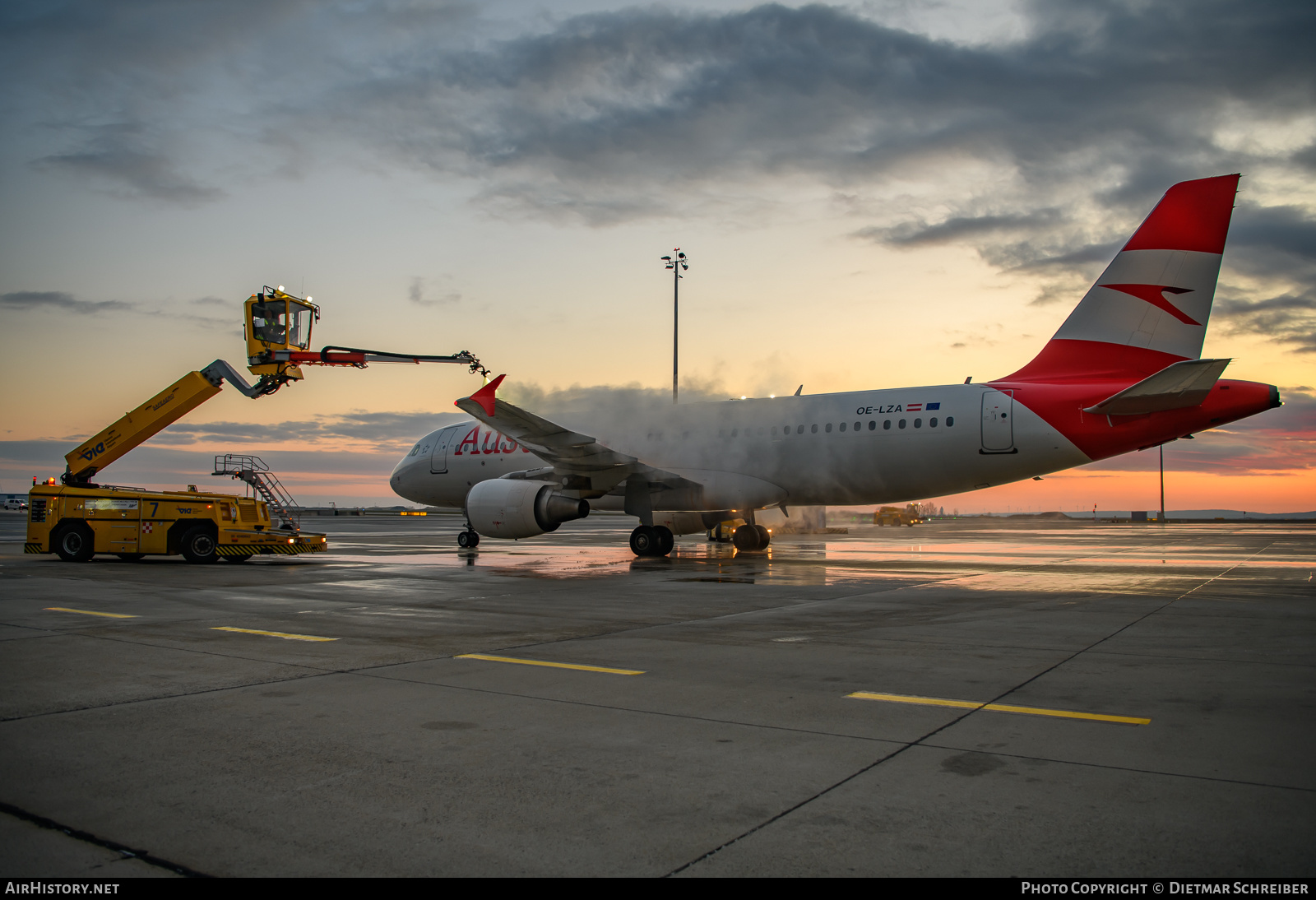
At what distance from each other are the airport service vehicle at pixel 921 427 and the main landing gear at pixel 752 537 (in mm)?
38

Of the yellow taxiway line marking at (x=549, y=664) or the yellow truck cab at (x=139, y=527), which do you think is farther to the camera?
the yellow truck cab at (x=139, y=527)

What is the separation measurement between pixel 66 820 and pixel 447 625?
568cm

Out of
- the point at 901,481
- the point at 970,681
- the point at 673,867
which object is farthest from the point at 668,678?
the point at 901,481

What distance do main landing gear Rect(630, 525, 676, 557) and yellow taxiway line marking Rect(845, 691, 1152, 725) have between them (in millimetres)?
14322

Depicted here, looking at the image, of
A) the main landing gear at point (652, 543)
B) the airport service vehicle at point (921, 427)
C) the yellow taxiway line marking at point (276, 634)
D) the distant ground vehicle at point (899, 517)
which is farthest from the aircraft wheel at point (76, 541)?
the distant ground vehicle at point (899, 517)

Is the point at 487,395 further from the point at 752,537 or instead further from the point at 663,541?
the point at 752,537

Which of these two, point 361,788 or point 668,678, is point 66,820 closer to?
point 361,788

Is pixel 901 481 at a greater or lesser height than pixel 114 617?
greater

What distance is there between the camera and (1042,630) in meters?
8.29

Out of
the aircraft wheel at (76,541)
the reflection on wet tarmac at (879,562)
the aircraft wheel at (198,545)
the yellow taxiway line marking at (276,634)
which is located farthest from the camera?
the aircraft wheel at (76,541)

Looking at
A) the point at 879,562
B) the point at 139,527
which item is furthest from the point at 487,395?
the point at 879,562

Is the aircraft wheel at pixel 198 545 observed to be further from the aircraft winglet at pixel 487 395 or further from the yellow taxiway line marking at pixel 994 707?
the yellow taxiway line marking at pixel 994 707

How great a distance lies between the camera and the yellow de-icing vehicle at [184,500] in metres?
18.4

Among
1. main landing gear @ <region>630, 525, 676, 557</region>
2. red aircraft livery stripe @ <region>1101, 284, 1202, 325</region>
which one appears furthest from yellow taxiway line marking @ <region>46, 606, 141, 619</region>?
red aircraft livery stripe @ <region>1101, 284, 1202, 325</region>
